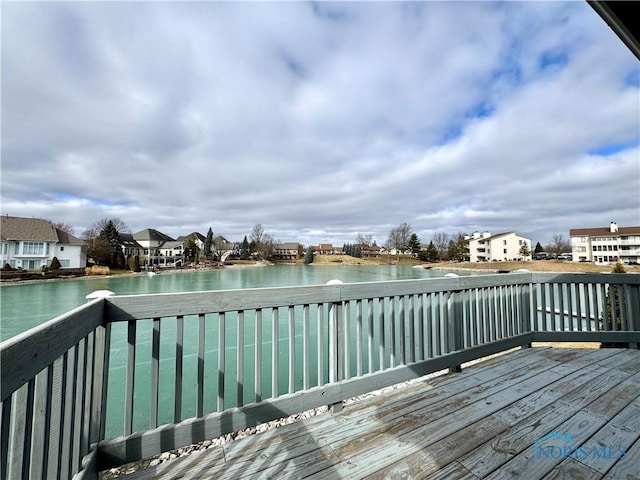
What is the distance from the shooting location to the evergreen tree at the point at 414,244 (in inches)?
1860

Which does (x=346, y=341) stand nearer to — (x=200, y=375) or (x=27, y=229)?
(x=200, y=375)

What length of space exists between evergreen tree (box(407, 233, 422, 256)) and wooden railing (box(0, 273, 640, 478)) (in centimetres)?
4650

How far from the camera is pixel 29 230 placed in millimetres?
24328

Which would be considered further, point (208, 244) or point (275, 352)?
point (208, 244)

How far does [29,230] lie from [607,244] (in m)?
65.5

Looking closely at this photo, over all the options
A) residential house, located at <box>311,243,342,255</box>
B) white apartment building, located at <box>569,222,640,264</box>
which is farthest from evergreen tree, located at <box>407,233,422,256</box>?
residential house, located at <box>311,243,342,255</box>

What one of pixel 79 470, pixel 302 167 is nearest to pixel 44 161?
pixel 302 167

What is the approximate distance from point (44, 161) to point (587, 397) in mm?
33056

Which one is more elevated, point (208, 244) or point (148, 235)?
point (148, 235)

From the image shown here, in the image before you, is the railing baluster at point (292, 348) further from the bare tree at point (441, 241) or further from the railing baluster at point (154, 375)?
the bare tree at point (441, 241)

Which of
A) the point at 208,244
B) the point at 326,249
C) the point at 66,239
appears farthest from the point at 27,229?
the point at 326,249

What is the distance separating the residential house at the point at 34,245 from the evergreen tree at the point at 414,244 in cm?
4698

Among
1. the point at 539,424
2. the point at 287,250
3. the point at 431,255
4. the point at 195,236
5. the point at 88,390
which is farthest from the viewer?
the point at 287,250

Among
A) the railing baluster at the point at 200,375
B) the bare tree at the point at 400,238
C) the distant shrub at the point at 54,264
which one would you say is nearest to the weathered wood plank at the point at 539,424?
the railing baluster at the point at 200,375
